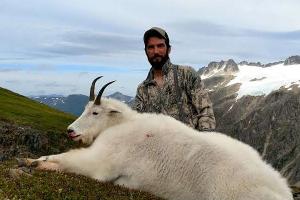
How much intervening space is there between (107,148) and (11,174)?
246cm

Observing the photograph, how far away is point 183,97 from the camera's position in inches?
624

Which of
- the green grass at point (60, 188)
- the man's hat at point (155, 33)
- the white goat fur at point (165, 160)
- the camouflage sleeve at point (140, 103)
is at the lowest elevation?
the green grass at point (60, 188)

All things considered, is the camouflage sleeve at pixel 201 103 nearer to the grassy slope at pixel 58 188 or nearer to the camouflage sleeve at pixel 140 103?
the camouflage sleeve at pixel 140 103

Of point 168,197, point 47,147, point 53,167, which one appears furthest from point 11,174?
point 47,147

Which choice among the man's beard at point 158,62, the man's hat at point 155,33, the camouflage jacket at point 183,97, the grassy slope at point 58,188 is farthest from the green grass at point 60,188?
the man's hat at point 155,33

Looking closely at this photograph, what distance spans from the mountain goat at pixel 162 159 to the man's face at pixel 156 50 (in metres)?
2.06

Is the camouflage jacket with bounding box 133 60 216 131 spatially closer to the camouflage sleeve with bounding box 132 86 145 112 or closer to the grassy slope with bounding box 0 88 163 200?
the camouflage sleeve with bounding box 132 86 145 112

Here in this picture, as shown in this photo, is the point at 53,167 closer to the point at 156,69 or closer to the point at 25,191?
the point at 25,191

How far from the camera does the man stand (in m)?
15.4

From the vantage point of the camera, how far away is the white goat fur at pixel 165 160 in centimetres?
1091

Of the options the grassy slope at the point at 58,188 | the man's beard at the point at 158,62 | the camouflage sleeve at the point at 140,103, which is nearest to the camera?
the grassy slope at the point at 58,188

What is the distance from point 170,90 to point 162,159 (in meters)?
4.17

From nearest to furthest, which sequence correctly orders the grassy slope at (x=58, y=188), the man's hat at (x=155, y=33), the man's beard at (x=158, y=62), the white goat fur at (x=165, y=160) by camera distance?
the grassy slope at (x=58, y=188)
the white goat fur at (x=165, y=160)
the man's hat at (x=155, y=33)
the man's beard at (x=158, y=62)

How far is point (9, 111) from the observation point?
7638 cm
